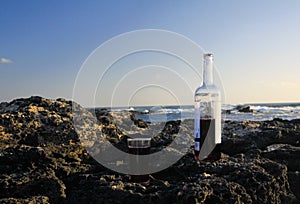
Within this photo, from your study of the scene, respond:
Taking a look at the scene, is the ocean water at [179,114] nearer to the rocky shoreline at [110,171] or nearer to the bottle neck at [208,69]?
the rocky shoreline at [110,171]

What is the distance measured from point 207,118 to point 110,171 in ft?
3.13

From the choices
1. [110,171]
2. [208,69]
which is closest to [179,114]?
[208,69]

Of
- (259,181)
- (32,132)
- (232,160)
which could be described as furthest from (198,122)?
(32,132)

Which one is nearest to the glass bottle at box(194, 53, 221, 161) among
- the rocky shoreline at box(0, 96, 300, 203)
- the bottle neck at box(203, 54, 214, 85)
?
the bottle neck at box(203, 54, 214, 85)

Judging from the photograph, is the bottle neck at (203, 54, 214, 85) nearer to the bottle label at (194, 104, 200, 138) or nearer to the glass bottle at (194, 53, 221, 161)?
the glass bottle at (194, 53, 221, 161)

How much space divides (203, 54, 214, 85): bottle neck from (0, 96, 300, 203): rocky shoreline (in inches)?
27.8

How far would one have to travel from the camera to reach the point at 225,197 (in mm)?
2189

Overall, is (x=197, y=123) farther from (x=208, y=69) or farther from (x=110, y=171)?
(x=110, y=171)

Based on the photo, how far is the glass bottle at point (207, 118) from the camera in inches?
109

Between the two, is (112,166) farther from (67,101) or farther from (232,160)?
(67,101)

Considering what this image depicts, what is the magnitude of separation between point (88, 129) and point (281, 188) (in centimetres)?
186

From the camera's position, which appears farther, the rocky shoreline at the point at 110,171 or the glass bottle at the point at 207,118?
the glass bottle at the point at 207,118

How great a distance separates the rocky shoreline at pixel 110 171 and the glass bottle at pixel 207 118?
13 centimetres

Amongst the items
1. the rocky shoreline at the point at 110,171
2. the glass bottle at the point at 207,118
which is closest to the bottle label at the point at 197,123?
the glass bottle at the point at 207,118
